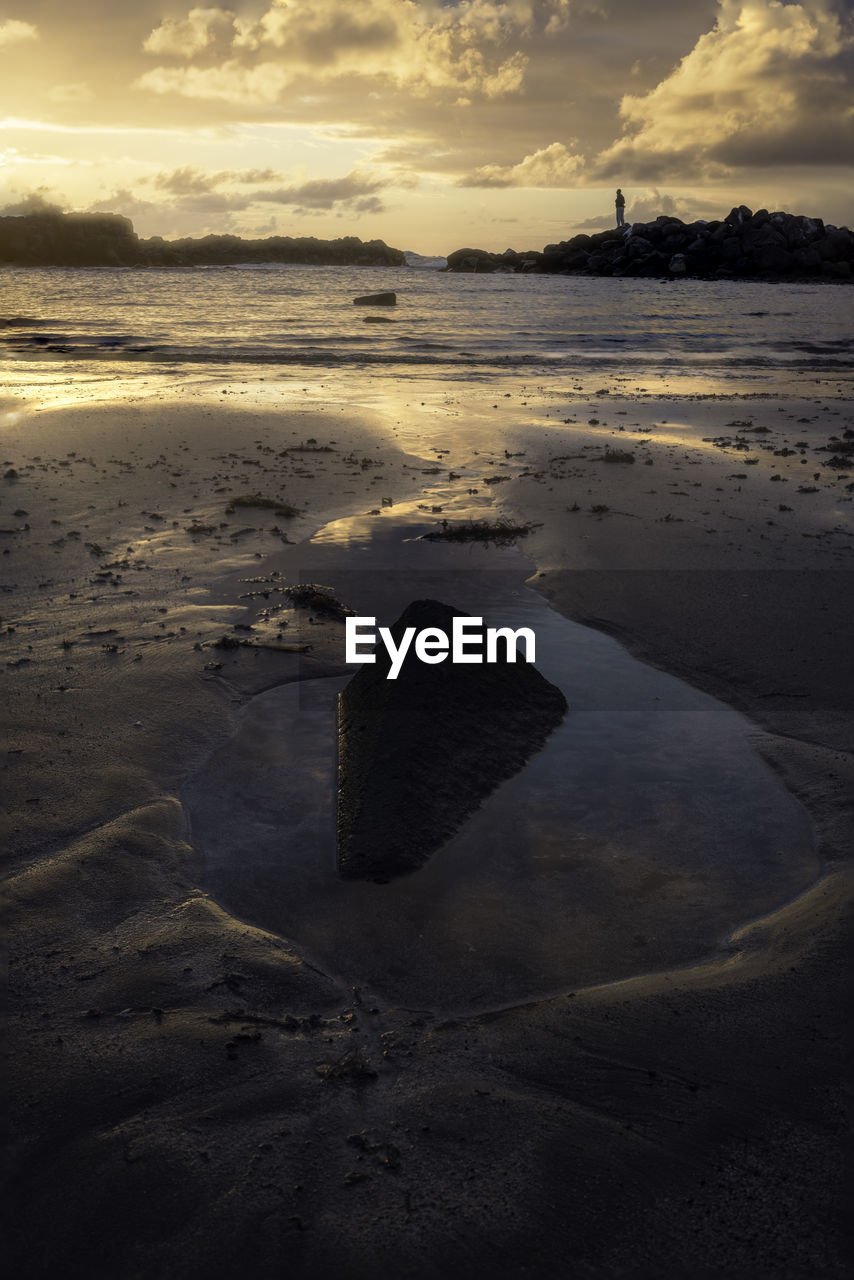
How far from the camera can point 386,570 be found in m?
8.36

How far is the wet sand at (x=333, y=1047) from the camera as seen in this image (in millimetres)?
2562

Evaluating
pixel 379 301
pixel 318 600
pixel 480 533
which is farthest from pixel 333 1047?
pixel 379 301

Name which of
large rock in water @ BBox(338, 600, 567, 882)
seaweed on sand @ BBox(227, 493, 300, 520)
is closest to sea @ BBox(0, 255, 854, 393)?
seaweed on sand @ BBox(227, 493, 300, 520)

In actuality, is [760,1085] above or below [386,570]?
below

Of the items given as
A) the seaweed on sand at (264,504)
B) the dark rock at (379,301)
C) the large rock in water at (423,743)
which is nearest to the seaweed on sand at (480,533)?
the seaweed on sand at (264,504)

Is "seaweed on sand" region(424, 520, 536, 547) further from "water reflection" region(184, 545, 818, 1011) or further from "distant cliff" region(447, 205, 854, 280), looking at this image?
"distant cliff" region(447, 205, 854, 280)

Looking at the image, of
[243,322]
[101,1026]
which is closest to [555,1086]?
[101,1026]

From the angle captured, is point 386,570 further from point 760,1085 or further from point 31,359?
point 31,359

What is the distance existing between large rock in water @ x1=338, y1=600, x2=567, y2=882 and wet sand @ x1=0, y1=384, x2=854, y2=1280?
0.77 m

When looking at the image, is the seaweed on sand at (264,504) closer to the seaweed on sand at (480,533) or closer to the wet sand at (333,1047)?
the seaweed on sand at (480,533)

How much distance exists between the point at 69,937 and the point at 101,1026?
0.60 meters

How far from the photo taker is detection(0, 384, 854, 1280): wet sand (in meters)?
2.56

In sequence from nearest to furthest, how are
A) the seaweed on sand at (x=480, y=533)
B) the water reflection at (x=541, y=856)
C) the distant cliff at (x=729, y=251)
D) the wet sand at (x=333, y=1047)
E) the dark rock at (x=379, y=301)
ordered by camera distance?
the wet sand at (x=333, y=1047) → the water reflection at (x=541, y=856) → the seaweed on sand at (x=480, y=533) → the dark rock at (x=379, y=301) → the distant cliff at (x=729, y=251)

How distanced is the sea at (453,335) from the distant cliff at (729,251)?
30505 mm
